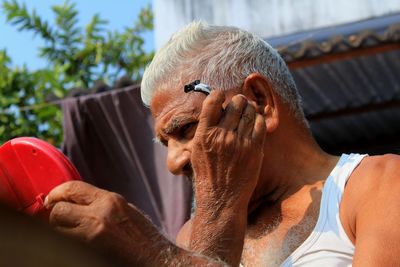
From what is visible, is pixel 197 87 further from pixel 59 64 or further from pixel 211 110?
pixel 59 64

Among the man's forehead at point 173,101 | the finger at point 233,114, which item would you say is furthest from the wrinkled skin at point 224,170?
the man's forehead at point 173,101

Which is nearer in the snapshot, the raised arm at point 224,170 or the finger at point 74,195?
the finger at point 74,195

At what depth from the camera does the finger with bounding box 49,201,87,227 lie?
53.8 inches

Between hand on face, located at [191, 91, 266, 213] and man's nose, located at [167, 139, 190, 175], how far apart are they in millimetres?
206

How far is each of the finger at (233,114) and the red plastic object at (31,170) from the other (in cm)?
36

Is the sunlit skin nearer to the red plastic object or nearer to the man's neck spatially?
the man's neck

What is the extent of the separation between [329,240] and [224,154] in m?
0.34

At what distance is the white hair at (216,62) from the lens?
2.33m

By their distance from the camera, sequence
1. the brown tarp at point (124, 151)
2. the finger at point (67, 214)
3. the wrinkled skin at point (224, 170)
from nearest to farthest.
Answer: the finger at point (67, 214) < the wrinkled skin at point (224, 170) < the brown tarp at point (124, 151)

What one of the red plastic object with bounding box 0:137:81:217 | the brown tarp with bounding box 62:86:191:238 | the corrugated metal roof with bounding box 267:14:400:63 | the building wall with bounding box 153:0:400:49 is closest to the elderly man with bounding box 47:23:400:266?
the red plastic object with bounding box 0:137:81:217

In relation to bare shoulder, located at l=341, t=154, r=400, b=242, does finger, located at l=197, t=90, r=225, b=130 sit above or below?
above

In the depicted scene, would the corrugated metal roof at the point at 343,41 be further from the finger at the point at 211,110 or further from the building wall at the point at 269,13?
the finger at the point at 211,110

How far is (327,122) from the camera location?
4.67m

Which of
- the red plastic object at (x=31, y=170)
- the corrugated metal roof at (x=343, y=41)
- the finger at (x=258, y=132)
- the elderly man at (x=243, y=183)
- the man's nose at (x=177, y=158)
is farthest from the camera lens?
the corrugated metal roof at (x=343, y=41)
